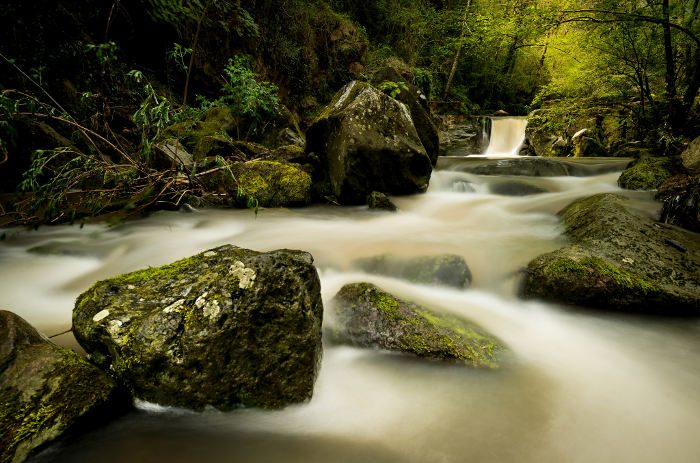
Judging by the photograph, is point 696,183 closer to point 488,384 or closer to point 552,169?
point 488,384

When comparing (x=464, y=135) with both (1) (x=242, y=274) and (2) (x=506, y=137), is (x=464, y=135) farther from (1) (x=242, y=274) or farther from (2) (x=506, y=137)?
(1) (x=242, y=274)

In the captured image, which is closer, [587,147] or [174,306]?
[174,306]

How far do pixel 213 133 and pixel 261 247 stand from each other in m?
3.88

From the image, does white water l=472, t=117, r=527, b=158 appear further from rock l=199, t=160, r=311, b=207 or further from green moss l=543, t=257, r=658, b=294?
green moss l=543, t=257, r=658, b=294

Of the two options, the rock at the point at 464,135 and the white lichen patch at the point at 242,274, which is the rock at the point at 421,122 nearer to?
the white lichen patch at the point at 242,274

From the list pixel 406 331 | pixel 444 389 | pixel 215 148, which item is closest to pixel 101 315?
pixel 406 331

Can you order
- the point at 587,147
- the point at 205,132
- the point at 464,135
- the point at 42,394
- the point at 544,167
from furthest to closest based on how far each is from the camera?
the point at 464,135, the point at 587,147, the point at 544,167, the point at 205,132, the point at 42,394

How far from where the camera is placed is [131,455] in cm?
149

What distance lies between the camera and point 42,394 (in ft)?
4.73

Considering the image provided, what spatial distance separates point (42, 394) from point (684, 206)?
5.73 meters

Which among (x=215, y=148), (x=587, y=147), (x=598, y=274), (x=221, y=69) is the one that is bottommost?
(x=598, y=274)

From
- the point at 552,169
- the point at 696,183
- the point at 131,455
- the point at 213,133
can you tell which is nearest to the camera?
the point at 131,455

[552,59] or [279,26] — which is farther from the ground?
[552,59]

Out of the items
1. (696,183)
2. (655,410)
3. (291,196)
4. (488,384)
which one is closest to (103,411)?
(488,384)
